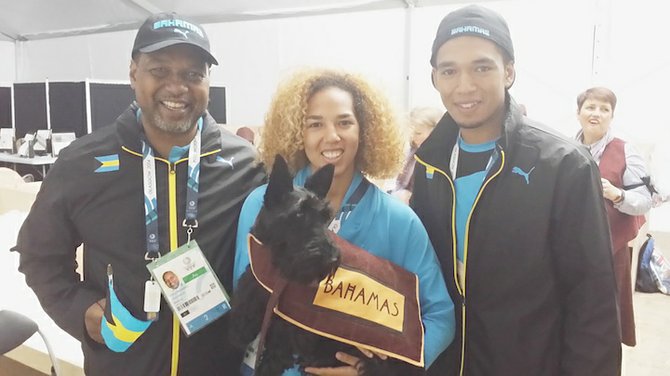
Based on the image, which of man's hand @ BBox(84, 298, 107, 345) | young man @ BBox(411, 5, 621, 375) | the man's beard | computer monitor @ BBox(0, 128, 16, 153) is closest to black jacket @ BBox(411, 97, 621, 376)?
young man @ BBox(411, 5, 621, 375)

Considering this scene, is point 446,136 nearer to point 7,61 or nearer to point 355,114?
point 355,114

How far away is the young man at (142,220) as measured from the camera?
4.37 feet

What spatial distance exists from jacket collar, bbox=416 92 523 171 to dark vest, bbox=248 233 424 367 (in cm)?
49

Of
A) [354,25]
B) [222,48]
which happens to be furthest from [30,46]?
[354,25]

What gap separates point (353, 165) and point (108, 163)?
68cm

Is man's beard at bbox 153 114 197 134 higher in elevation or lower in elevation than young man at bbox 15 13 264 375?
higher

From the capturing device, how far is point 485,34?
1.34 m

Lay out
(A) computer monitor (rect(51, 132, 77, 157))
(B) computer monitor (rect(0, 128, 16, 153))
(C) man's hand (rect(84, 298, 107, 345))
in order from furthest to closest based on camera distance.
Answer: (B) computer monitor (rect(0, 128, 16, 153)), (A) computer monitor (rect(51, 132, 77, 157)), (C) man's hand (rect(84, 298, 107, 345))

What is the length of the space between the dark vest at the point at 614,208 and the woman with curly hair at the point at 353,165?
73.6 inches

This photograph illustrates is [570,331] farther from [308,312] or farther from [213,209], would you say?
[213,209]

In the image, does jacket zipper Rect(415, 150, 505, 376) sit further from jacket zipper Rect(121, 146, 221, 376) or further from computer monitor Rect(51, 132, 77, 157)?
computer monitor Rect(51, 132, 77, 157)

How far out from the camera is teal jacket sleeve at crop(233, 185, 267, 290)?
1.28 metres

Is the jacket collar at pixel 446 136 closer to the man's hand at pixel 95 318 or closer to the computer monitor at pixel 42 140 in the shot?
the man's hand at pixel 95 318

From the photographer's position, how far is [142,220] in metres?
1.35
